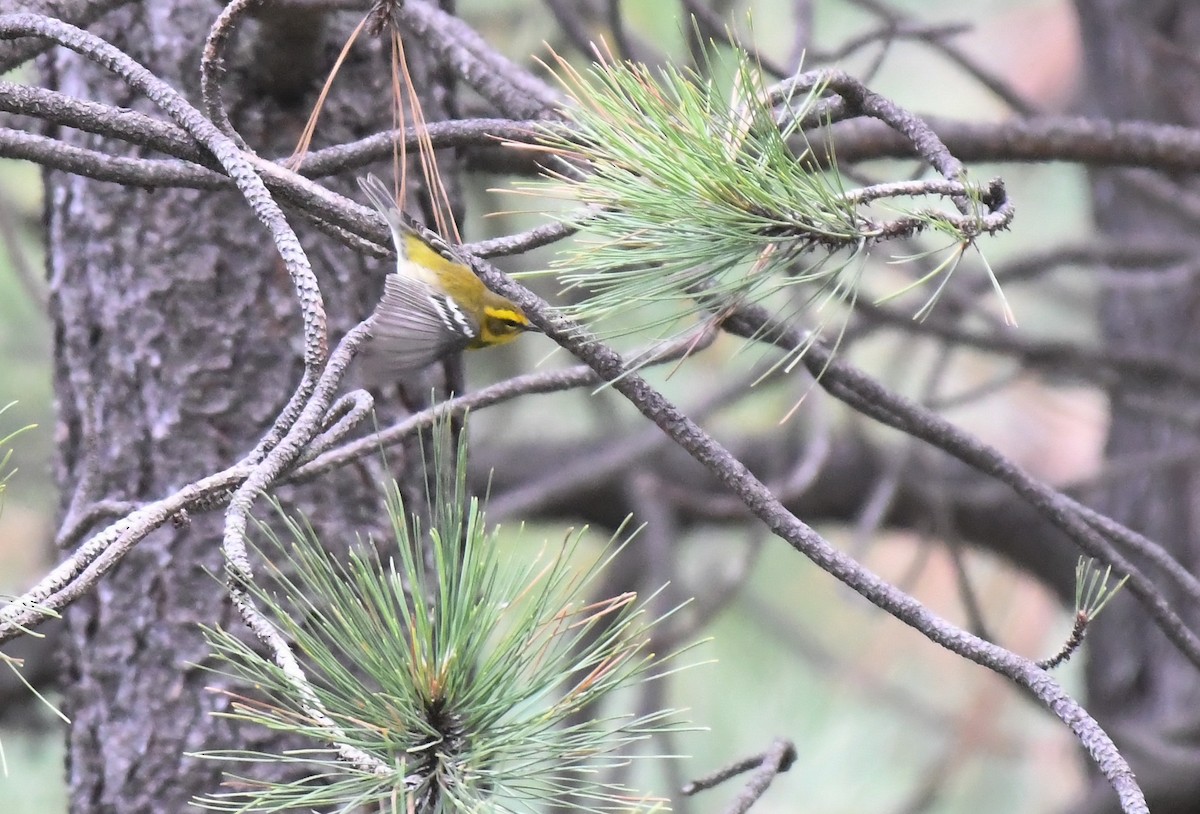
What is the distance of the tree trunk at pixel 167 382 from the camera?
140 centimetres

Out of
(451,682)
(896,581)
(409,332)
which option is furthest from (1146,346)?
(451,682)

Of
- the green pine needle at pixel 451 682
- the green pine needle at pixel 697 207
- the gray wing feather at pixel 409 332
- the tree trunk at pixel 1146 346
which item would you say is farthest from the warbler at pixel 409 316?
the tree trunk at pixel 1146 346

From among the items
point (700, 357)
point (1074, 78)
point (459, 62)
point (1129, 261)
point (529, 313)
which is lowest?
point (529, 313)

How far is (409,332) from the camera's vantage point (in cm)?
119

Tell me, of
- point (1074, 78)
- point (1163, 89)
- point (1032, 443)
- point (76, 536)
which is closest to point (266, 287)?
point (76, 536)

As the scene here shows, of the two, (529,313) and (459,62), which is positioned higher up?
(459,62)

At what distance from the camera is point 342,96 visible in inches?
58.6

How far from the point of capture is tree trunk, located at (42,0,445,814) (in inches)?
55.0

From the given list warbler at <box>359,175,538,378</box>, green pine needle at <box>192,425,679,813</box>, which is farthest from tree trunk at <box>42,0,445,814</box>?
green pine needle at <box>192,425,679,813</box>

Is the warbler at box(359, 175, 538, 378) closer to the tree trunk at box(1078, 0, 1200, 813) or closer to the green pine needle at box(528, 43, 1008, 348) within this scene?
the green pine needle at box(528, 43, 1008, 348)

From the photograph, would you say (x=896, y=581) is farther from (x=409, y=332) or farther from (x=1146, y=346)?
(x=409, y=332)

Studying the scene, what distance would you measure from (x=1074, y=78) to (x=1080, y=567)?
3954mm

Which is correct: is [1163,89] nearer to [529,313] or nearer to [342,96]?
[342,96]

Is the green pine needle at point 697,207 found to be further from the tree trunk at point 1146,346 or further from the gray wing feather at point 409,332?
the tree trunk at point 1146,346
